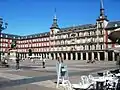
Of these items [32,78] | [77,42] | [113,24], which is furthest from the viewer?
[77,42]

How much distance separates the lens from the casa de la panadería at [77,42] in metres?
80.1

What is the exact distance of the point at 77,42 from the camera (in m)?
90.7

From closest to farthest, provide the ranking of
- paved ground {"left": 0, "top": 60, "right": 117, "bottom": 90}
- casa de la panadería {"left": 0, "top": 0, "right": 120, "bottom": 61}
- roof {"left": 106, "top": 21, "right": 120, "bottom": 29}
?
1. paved ground {"left": 0, "top": 60, "right": 117, "bottom": 90}
2. roof {"left": 106, "top": 21, "right": 120, "bottom": 29}
3. casa de la panadería {"left": 0, "top": 0, "right": 120, "bottom": 61}

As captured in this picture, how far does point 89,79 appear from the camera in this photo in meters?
10.3

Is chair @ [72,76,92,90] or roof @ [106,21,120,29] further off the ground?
roof @ [106,21,120,29]

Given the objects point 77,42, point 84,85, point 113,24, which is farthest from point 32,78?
point 77,42

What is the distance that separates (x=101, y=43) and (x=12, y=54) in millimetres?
32650

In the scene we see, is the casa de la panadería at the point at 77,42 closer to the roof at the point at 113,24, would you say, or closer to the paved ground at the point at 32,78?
the roof at the point at 113,24

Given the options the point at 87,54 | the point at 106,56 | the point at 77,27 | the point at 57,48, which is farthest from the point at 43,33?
the point at 106,56

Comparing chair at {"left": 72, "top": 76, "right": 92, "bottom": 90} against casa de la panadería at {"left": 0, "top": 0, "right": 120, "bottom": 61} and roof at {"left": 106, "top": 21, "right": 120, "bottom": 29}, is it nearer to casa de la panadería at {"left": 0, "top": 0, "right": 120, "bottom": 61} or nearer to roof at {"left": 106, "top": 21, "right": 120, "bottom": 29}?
casa de la panadería at {"left": 0, "top": 0, "right": 120, "bottom": 61}

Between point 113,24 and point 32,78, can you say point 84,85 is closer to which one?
point 32,78

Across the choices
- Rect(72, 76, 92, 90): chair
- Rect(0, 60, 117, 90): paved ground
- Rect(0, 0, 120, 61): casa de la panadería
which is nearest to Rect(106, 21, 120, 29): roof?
Rect(0, 0, 120, 61): casa de la panadería

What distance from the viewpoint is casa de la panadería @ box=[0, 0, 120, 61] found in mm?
80125

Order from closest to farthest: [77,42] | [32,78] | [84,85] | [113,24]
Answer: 1. [84,85]
2. [32,78]
3. [113,24]
4. [77,42]
